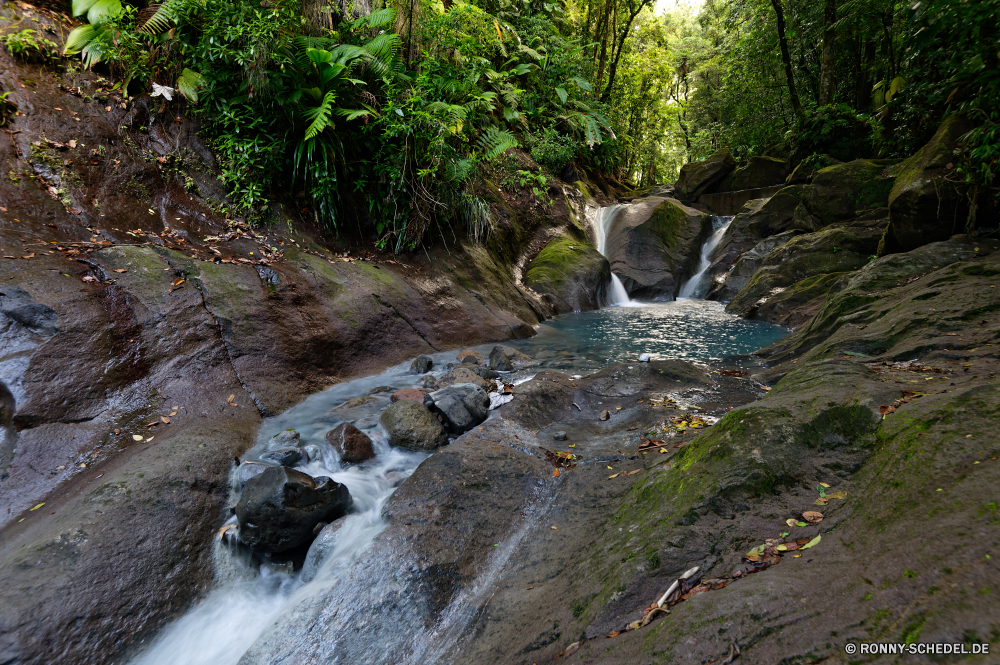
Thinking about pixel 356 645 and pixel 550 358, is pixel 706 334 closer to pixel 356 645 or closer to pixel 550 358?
pixel 550 358

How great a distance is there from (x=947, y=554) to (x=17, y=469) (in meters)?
5.18

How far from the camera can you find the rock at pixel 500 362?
636 centimetres

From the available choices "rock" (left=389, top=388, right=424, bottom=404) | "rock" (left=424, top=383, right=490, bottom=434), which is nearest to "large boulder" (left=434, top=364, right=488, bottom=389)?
"rock" (left=389, top=388, right=424, bottom=404)

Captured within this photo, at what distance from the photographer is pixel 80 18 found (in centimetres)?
623

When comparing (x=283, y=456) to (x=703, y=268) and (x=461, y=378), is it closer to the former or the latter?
(x=461, y=378)

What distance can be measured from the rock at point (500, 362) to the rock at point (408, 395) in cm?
145

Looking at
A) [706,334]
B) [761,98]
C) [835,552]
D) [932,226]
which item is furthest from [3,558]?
[761,98]

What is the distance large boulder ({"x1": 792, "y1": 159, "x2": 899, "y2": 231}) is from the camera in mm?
9570

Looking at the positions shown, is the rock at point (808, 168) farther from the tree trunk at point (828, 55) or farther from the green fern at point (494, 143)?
the green fern at point (494, 143)

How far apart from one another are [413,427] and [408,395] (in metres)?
0.87

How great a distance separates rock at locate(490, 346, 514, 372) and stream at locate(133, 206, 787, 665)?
236mm

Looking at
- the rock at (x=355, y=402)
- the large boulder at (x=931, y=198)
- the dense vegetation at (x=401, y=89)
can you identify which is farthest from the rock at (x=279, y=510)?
the large boulder at (x=931, y=198)

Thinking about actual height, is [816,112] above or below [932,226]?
above

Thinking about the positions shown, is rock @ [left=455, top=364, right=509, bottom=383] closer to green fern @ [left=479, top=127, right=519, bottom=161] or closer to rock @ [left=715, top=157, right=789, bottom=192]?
green fern @ [left=479, top=127, right=519, bottom=161]
